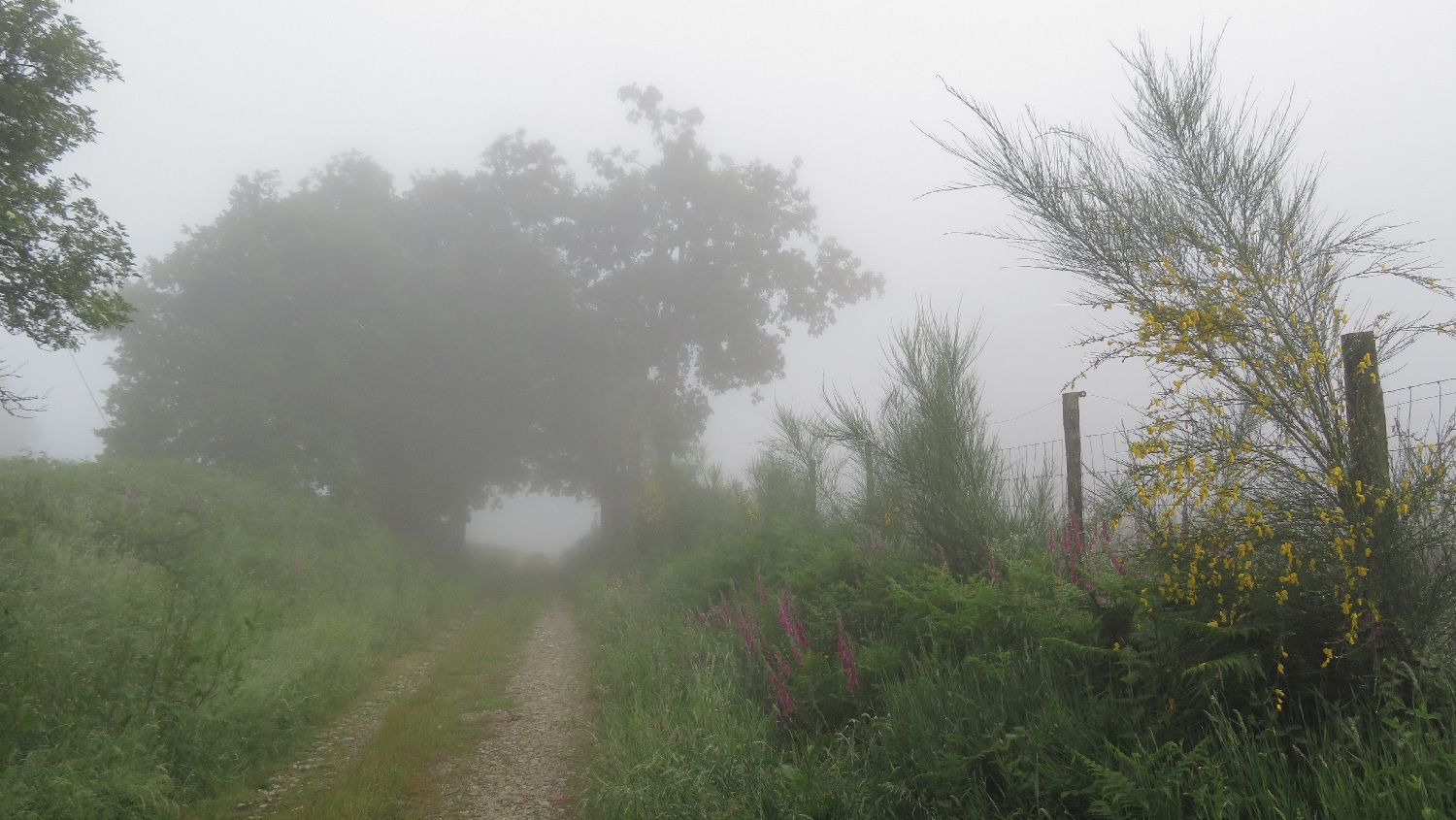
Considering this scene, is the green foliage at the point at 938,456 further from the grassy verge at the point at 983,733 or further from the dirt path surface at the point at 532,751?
the dirt path surface at the point at 532,751

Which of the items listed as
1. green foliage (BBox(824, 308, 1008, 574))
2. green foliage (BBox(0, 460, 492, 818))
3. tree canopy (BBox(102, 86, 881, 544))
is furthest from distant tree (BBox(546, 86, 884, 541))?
green foliage (BBox(824, 308, 1008, 574))

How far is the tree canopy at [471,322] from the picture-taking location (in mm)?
19406

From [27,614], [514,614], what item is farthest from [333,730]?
[514,614]

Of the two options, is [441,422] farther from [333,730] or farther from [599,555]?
[333,730]

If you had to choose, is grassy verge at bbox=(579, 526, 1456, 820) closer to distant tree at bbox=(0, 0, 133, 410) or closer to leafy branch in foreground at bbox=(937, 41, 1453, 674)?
leafy branch in foreground at bbox=(937, 41, 1453, 674)

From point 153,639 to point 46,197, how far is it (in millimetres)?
4123

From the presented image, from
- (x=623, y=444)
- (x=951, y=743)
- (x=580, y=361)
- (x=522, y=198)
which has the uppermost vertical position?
(x=522, y=198)

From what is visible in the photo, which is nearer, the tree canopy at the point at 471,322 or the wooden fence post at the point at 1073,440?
Answer: the wooden fence post at the point at 1073,440

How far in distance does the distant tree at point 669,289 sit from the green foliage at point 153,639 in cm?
1141

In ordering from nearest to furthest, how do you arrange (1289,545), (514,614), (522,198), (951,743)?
Result: 1. (1289,545)
2. (951,743)
3. (514,614)
4. (522,198)

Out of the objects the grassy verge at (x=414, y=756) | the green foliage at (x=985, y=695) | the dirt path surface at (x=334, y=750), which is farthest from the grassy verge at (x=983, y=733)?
the dirt path surface at (x=334, y=750)

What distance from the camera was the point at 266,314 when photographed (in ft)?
66.6

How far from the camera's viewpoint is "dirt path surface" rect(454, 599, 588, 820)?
4730 millimetres

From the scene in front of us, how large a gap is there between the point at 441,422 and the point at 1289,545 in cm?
2420
